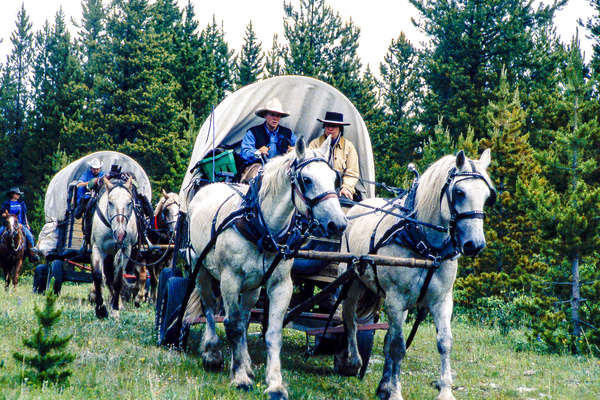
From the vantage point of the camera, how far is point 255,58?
3095 cm

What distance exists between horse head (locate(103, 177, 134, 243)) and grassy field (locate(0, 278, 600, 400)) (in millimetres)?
1397

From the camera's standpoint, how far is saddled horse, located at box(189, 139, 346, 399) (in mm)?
4414

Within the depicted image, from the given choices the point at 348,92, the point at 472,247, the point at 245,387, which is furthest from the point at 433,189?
the point at 348,92

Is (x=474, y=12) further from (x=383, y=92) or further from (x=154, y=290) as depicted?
(x=154, y=290)

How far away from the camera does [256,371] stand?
615cm

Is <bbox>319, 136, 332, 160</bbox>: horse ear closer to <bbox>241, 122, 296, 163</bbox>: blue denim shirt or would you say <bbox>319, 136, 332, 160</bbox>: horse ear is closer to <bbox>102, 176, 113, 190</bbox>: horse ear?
<bbox>241, 122, 296, 163</bbox>: blue denim shirt

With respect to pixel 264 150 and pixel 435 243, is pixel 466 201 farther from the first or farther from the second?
pixel 264 150

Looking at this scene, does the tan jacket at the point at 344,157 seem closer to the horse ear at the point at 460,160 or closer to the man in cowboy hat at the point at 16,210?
the horse ear at the point at 460,160

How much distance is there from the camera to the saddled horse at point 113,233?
8.94 m

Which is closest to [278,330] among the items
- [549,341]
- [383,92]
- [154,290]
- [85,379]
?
[85,379]

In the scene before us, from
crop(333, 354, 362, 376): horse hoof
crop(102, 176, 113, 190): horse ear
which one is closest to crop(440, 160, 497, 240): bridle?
crop(333, 354, 362, 376): horse hoof

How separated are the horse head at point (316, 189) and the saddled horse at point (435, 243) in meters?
1.10

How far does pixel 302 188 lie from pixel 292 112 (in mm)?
4149

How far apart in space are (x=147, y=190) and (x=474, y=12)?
1905 centimetres
